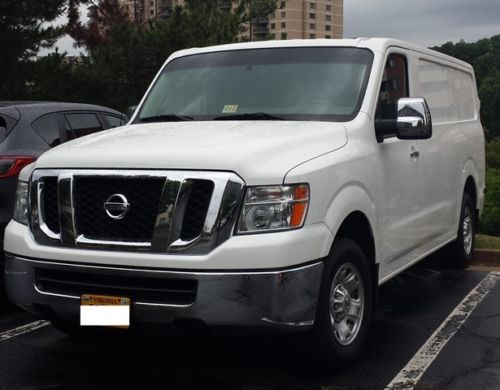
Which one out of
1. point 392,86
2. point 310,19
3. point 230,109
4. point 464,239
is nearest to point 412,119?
point 392,86

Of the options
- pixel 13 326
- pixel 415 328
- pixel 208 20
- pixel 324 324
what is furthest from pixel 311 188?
pixel 208 20

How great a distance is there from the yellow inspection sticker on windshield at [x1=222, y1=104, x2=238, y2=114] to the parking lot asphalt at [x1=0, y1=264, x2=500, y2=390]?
1.51 m

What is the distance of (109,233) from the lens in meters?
4.22

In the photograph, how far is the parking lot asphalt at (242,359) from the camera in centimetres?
448

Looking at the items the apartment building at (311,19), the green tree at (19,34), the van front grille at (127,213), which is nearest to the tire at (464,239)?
the van front grille at (127,213)

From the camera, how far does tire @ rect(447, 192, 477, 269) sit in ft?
24.7

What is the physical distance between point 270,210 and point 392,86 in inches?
79.8

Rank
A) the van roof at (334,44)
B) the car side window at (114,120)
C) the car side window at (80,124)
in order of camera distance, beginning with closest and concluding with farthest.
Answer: the van roof at (334,44) → the car side window at (80,124) → the car side window at (114,120)

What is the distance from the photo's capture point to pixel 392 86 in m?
5.62

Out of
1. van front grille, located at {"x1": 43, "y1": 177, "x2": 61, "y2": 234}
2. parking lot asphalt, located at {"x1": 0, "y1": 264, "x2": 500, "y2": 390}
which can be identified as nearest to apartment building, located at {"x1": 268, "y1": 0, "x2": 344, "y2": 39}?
parking lot asphalt, located at {"x1": 0, "y1": 264, "x2": 500, "y2": 390}

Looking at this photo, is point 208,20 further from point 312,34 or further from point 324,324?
point 312,34

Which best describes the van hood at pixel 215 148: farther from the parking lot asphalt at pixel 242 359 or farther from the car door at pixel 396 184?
the parking lot asphalt at pixel 242 359

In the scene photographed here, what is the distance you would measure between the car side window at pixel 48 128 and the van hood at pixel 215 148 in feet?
5.62

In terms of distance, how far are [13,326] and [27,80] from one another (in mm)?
10370
